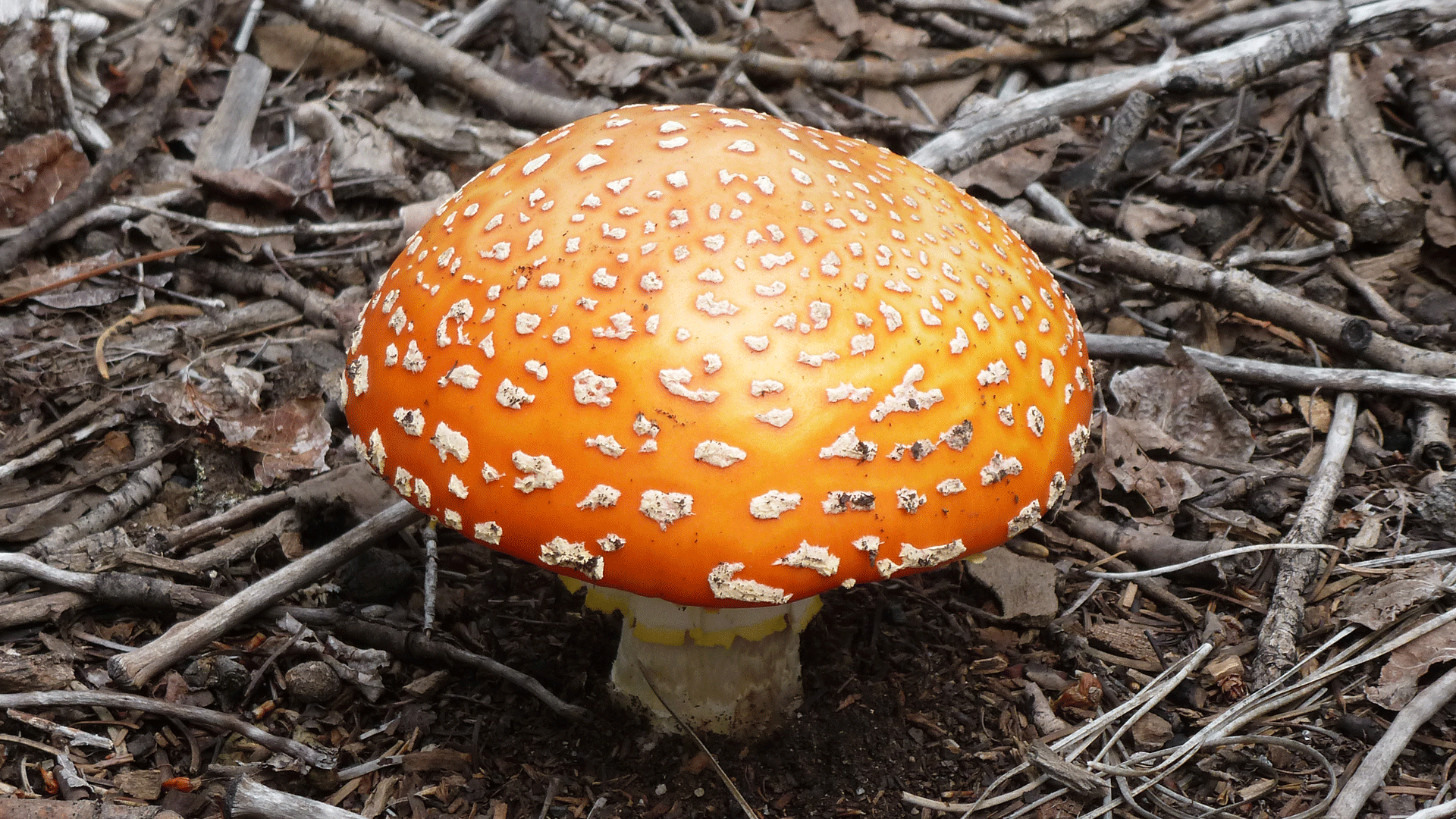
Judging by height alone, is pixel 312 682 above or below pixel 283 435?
below

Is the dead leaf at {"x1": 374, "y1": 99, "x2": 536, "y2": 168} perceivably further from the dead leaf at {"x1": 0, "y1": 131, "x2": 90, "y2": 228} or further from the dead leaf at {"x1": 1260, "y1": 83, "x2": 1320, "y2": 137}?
the dead leaf at {"x1": 1260, "y1": 83, "x2": 1320, "y2": 137}

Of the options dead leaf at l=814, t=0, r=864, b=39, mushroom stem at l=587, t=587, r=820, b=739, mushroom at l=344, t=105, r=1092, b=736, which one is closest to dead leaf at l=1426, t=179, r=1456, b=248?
mushroom at l=344, t=105, r=1092, b=736

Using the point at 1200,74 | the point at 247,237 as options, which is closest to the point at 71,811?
the point at 247,237

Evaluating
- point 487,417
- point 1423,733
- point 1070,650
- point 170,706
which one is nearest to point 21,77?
point 170,706

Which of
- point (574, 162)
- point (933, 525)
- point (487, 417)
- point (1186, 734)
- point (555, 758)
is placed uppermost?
point (574, 162)

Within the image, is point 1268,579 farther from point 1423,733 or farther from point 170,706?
point 170,706

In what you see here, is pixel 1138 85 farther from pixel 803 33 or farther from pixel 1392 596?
pixel 1392 596
